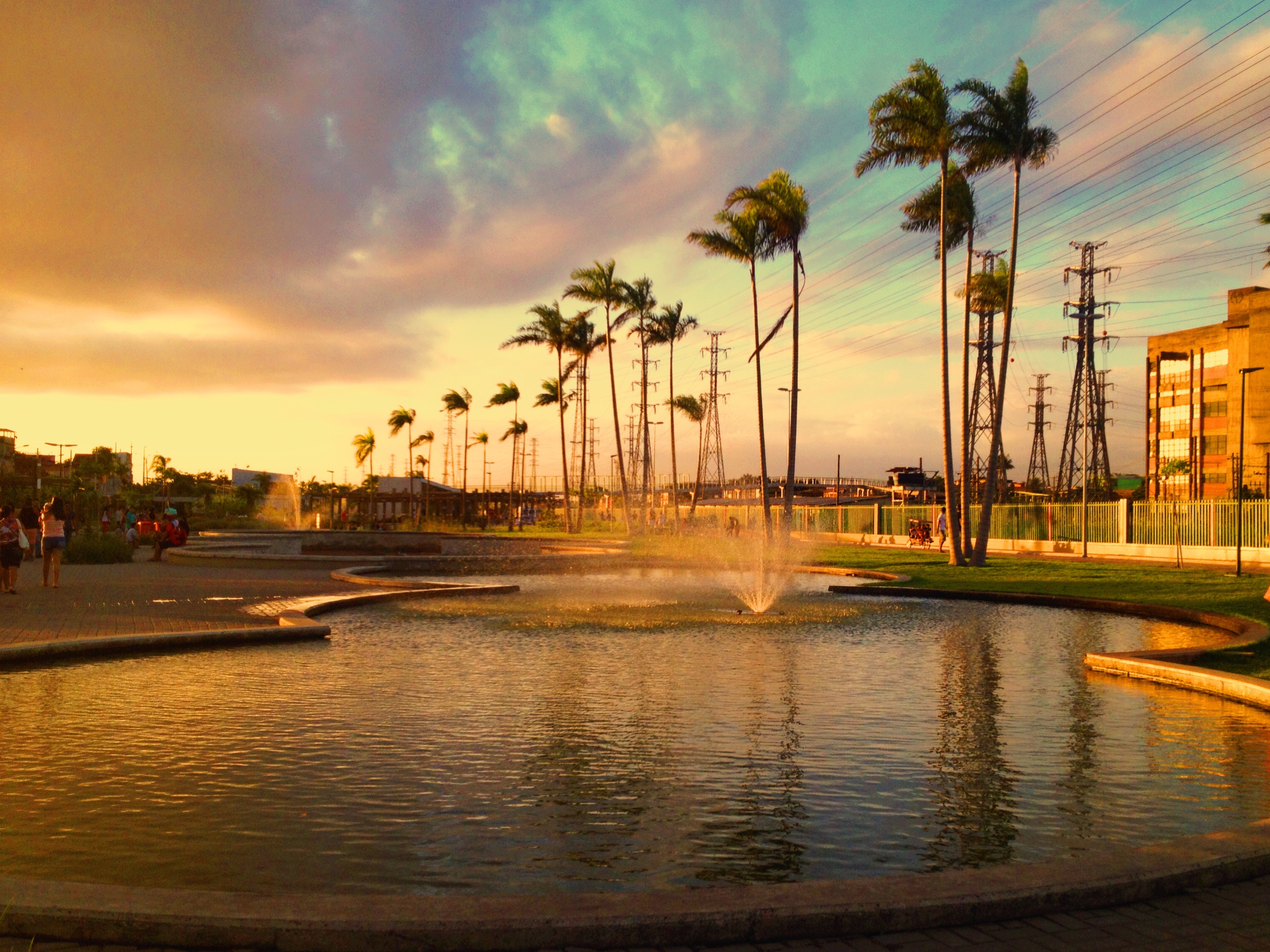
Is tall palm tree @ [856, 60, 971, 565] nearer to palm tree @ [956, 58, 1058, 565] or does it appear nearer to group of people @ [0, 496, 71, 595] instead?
palm tree @ [956, 58, 1058, 565]

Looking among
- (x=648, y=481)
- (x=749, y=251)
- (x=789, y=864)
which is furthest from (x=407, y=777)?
(x=648, y=481)

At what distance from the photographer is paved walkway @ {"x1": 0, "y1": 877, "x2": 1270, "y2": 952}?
4305mm

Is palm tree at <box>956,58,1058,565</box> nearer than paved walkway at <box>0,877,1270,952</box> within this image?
No

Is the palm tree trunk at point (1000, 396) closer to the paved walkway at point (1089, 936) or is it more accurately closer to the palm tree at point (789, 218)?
the palm tree at point (789, 218)

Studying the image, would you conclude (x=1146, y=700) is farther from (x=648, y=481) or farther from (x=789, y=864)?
(x=648, y=481)

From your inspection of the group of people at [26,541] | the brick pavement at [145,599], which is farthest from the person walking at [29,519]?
the brick pavement at [145,599]

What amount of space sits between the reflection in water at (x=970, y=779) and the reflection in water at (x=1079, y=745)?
14.1 inches

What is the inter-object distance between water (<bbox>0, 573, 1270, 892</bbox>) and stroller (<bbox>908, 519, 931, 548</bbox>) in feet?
143

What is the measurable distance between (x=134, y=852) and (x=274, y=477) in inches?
4985

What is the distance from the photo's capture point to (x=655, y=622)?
17250 mm

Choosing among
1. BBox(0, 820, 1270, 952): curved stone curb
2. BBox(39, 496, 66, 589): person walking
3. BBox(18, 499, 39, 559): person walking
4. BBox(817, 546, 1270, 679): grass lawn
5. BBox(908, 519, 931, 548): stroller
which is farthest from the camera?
BBox(908, 519, 931, 548): stroller

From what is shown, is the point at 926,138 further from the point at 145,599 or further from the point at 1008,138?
the point at 145,599

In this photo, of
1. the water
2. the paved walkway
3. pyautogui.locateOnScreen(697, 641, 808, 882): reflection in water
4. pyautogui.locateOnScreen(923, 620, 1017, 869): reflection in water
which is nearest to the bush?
the water

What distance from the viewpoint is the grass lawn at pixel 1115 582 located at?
13.2 meters
